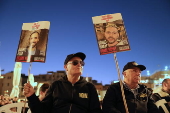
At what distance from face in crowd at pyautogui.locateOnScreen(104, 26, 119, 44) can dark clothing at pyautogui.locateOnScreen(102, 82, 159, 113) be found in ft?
3.04

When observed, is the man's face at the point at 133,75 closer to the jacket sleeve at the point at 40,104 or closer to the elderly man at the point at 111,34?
the elderly man at the point at 111,34

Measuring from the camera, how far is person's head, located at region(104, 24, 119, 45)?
11.0 ft


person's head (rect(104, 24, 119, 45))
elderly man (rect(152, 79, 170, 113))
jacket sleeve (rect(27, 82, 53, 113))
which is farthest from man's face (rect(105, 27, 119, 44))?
elderly man (rect(152, 79, 170, 113))

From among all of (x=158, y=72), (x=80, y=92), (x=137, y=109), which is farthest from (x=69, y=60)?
(x=158, y=72)

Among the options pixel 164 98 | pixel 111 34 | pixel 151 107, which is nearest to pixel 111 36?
pixel 111 34

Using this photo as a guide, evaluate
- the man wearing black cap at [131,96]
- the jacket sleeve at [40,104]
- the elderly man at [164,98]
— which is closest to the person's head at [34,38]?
the jacket sleeve at [40,104]

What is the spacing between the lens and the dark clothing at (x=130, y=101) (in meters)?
3.06

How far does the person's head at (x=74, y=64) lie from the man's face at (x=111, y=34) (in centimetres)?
65

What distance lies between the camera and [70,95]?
2.89 metres

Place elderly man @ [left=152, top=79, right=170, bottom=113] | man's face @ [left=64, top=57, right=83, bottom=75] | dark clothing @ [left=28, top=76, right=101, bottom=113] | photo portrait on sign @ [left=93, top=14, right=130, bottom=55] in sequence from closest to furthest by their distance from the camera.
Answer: dark clothing @ [left=28, top=76, right=101, bottom=113] → man's face @ [left=64, top=57, right=83, bottom=75] → photo portrait on sign @ [left=93, top=14, right=130, bottom=55] → elderly man @ [left=152, top=79, right=170, bottom=113]

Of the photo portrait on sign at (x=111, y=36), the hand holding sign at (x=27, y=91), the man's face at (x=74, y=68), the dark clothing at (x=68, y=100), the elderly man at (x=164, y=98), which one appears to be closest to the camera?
the hand holding sign at (x=27, y=91)

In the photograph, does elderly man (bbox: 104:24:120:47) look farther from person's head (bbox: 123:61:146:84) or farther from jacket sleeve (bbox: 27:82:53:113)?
jacket sleeve (bbox: 27:82:53:113)

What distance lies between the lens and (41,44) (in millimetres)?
3295

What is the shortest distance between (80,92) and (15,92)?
8747mm
